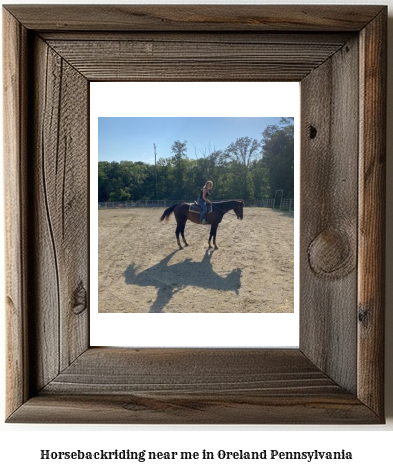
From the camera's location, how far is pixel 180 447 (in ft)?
1.98

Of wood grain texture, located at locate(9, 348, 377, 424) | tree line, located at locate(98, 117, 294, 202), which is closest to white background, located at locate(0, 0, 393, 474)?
wood grain texture, located at locate(9, 348, 377, 424)

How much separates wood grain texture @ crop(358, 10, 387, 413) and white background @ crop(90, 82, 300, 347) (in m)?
0.08

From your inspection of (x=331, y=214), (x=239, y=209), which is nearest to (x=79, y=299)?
(x=239, y=209)

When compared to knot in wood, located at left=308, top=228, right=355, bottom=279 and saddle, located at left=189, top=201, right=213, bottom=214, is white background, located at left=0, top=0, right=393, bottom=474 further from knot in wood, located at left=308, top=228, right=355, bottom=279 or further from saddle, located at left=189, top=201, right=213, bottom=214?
saddle, located at left=189, top=201, right=213, bottom=214

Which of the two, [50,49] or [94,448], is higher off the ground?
[50,49]

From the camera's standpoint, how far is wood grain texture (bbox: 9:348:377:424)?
574 millimetres

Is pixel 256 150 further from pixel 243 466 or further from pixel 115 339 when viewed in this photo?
pixel 243 466

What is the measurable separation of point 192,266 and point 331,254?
0.58 feet

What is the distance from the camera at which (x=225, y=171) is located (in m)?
0.60

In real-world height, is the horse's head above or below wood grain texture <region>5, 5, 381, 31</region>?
below

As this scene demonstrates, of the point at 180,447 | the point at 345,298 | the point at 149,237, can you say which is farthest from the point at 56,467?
the point at 345,298

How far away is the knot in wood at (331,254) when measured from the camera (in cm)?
58

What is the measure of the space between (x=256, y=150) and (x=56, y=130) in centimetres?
25

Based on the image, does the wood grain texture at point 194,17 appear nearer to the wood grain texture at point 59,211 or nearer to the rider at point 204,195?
the wood grain texture at point 59,211
